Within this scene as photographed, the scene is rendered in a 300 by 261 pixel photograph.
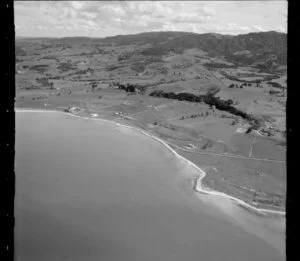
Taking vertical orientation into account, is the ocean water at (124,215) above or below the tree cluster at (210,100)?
below

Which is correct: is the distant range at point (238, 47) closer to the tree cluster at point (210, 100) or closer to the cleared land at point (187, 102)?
the cleared land at point (187, 102)

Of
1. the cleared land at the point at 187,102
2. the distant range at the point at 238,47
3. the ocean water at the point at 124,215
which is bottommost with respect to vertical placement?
the ocean water at the point at 124,215

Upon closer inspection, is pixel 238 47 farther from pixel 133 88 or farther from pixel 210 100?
pixel 210 100

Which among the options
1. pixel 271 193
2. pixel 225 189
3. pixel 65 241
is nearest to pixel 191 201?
pixel 225 189

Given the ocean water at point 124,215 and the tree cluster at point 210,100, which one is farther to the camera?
the tree cluster at point 210,100

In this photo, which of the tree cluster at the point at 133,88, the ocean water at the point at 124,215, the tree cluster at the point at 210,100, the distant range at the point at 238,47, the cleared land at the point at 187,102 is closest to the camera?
the ocean water at the point at 124,215

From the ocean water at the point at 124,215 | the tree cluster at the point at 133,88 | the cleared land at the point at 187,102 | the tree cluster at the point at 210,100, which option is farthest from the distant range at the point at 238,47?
the ocean water at the point at 124,215

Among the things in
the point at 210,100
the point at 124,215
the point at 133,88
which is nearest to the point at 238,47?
the point at 133,88

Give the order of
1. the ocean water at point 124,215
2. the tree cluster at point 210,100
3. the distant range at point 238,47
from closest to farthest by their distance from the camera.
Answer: the ocean water at point 124,215, the tree cluster at point 210,100, the distant range at point 238,47

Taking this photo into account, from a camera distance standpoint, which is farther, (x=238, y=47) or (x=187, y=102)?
(x=238, y=47)
